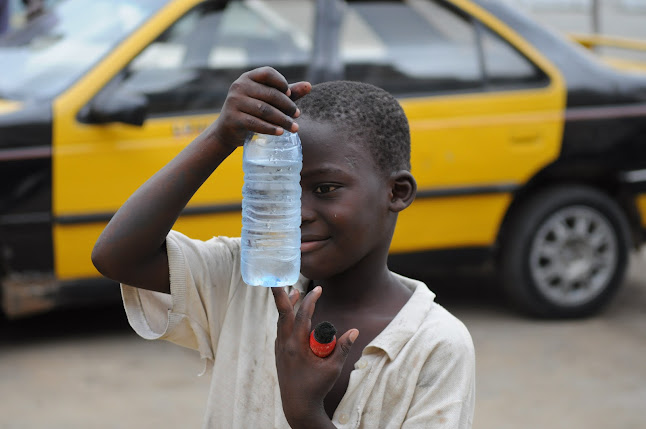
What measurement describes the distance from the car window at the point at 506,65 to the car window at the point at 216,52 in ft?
3.26

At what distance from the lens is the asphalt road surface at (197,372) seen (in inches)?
169

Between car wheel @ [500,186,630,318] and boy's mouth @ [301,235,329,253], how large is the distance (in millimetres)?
3602

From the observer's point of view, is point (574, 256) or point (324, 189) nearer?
point (324, 189)

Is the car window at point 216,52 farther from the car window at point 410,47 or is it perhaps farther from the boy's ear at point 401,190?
the boy's ear at point 401,190

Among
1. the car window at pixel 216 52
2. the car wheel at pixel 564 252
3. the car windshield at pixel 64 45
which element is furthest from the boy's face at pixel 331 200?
the car wheel at pixel 564 252

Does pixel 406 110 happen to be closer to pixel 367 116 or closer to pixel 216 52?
pixel 216 52

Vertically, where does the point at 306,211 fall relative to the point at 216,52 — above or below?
above

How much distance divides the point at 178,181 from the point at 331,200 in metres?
0.31

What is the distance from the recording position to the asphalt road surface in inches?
169

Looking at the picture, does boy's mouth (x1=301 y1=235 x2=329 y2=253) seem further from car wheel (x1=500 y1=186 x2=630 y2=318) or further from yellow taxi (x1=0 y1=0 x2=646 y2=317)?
car wheel (x1=500 y1=186 x2=630 y2=318)

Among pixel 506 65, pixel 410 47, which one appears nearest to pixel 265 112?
pixel 410 47

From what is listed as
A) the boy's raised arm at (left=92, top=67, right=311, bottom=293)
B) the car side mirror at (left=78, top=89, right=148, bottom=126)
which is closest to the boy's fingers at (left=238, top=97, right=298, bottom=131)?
the boy's raised arm at (left=92, top=67, right=311, bottom=293)

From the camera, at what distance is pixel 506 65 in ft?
17.4

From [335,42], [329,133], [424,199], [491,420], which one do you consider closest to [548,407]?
[491,420]
